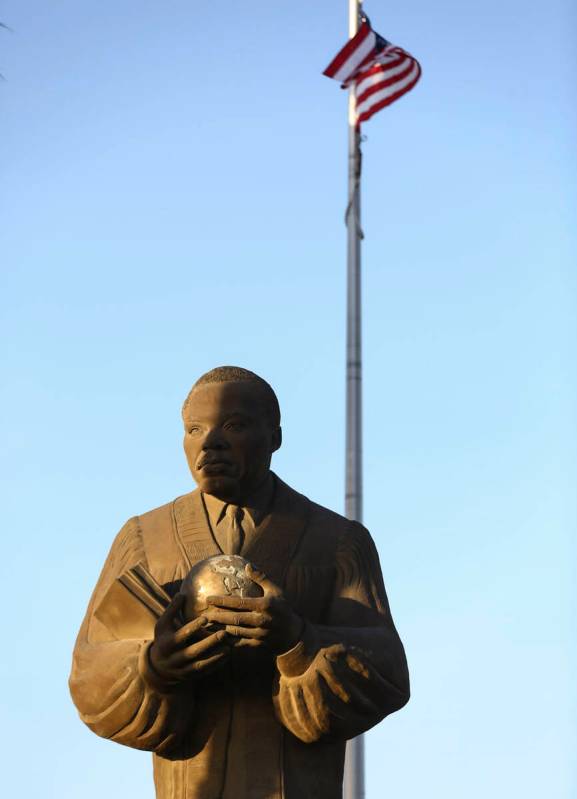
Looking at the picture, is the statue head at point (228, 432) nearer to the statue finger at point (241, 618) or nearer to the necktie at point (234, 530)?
the necktie at point (234, 530)

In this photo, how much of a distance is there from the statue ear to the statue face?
137mm

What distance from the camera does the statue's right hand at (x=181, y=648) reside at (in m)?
9.04

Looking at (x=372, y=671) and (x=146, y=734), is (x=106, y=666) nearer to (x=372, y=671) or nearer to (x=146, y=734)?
(x=146, y=734)

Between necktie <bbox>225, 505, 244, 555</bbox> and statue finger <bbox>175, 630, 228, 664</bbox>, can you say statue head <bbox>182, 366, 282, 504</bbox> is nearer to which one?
necktie <bbox>225, 505, 244, 555</bbox>

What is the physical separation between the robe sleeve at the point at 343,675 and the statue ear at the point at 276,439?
981 millimetres

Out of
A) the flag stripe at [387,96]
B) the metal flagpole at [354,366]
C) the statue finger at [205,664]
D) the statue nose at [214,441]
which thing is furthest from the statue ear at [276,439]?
the flag stripe at [387,96]

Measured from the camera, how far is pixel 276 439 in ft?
33.5

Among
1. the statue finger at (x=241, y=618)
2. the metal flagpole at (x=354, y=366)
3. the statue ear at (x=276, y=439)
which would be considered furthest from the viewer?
the metal flagpole at (x=354, y=366)

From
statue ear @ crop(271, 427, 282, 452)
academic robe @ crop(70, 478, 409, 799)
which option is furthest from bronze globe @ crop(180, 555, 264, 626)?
statue ear @ crop(271, 427, 282, 452)

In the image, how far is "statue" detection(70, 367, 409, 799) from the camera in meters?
9.16

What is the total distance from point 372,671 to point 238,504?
1302mm

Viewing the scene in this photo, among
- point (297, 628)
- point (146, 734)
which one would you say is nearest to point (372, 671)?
point (297, 628)

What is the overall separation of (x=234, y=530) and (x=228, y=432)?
56 centimetres

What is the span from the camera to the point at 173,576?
9820 millimetres
